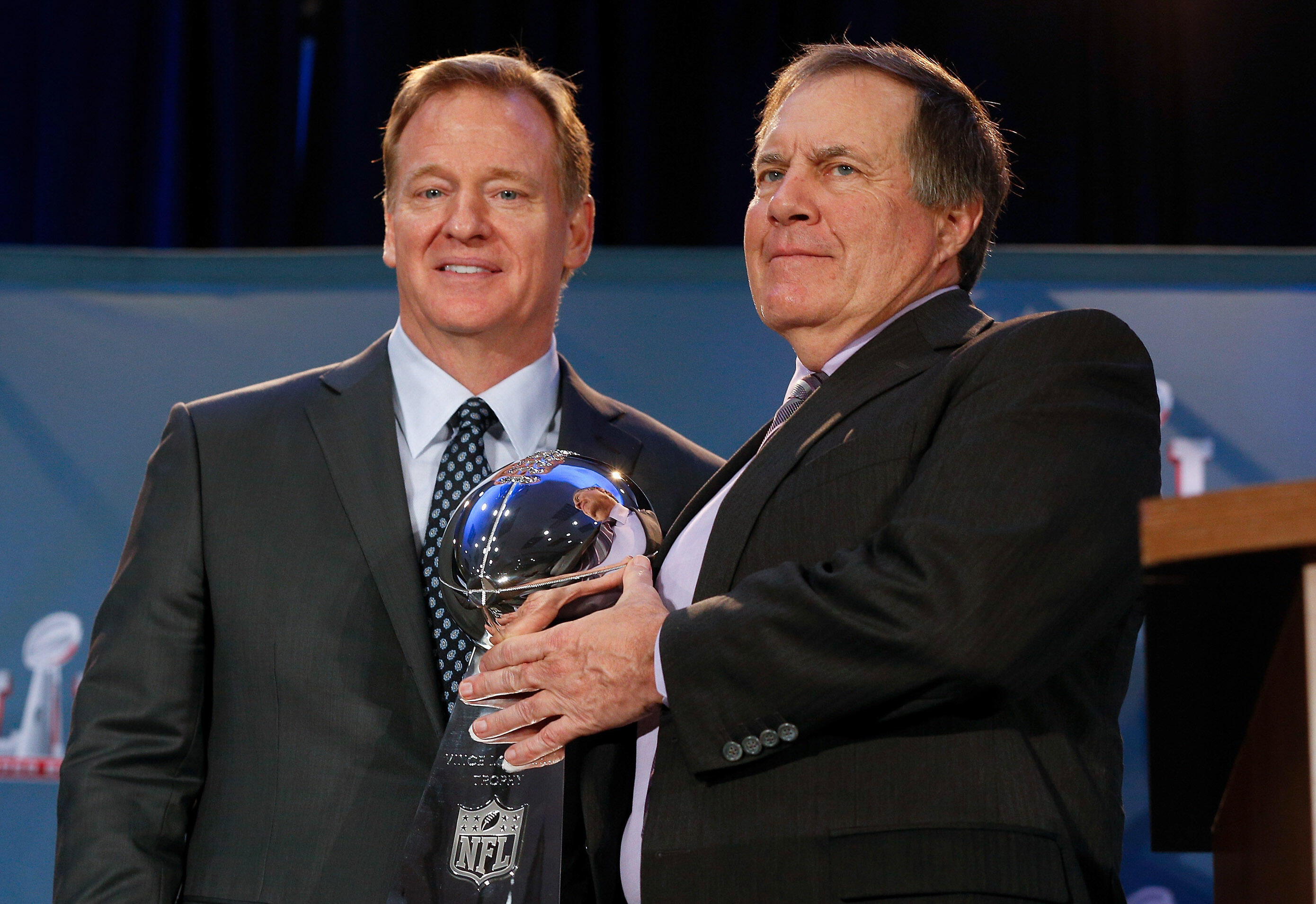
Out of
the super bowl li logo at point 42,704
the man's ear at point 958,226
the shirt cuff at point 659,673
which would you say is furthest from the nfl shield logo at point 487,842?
the super bowl li logo at point 42,704

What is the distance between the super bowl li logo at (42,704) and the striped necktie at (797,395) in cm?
164

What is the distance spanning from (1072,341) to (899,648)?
0.43 metres

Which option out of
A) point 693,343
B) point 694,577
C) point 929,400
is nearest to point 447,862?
point 694,577

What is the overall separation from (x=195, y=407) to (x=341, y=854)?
0.82 meters

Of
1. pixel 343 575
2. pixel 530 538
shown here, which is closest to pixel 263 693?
pixel 343 575

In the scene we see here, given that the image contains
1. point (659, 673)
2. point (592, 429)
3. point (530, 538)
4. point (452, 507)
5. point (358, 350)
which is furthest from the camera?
point (358, 350)

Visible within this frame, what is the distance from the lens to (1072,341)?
1396 millimetres

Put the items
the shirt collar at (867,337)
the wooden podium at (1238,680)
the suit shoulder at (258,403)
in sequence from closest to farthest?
the wooden podium at (1238,680) → the shirt collar at (867,337) → the suit shoulder at (258,403)

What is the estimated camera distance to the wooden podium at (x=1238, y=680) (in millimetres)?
758

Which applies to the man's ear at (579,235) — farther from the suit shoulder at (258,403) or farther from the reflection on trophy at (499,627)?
the reflection on trophy at (499,627)

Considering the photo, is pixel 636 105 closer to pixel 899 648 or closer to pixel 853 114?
pixel 853 114

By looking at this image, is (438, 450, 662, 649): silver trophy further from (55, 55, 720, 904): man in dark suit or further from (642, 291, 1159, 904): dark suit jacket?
(55, 55, 720, 904): man in dark suit

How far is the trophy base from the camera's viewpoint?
152cm

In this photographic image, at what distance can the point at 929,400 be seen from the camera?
1.45 meters
